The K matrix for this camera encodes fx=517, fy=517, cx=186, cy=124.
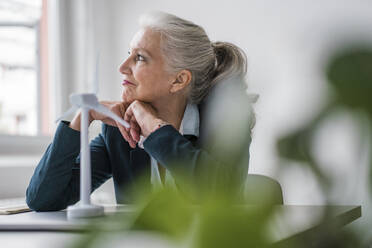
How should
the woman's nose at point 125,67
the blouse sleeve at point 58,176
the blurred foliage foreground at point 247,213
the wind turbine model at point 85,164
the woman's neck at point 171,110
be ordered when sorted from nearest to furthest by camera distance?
the blurred foliage foreground at point 247,213
the wind turbine model at point 85,164
the blouse sleeve at point 58,176
the woman's nose at point 125,67
the woman's neck at point 171,110

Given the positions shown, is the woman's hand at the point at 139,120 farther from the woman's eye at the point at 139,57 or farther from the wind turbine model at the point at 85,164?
the wind turbine model at the point at 85,164

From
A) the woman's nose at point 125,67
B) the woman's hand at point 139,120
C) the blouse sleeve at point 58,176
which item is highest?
the woman's nose at point 125,67

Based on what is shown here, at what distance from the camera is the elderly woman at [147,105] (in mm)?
1493

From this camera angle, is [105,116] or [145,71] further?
[145,71]

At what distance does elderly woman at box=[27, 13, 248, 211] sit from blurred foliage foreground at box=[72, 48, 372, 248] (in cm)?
136

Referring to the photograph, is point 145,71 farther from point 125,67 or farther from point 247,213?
point 247,213

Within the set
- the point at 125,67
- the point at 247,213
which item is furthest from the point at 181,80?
the point at 247,213

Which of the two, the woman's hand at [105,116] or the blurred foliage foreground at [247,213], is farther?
the woman's hand at [105,116]

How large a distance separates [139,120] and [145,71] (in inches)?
9.0

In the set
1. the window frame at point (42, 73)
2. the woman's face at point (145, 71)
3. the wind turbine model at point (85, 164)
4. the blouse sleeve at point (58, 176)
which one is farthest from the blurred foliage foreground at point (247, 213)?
the window frame at point (42, 73)

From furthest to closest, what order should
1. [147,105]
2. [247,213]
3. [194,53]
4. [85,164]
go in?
1. [194,53]
2. [147,105]
3. [85,164]
4. [247,213]

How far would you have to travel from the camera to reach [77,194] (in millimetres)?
1560

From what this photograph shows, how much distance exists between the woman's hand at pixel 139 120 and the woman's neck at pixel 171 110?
0.38 feet

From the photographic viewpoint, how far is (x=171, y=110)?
5.99 ft
